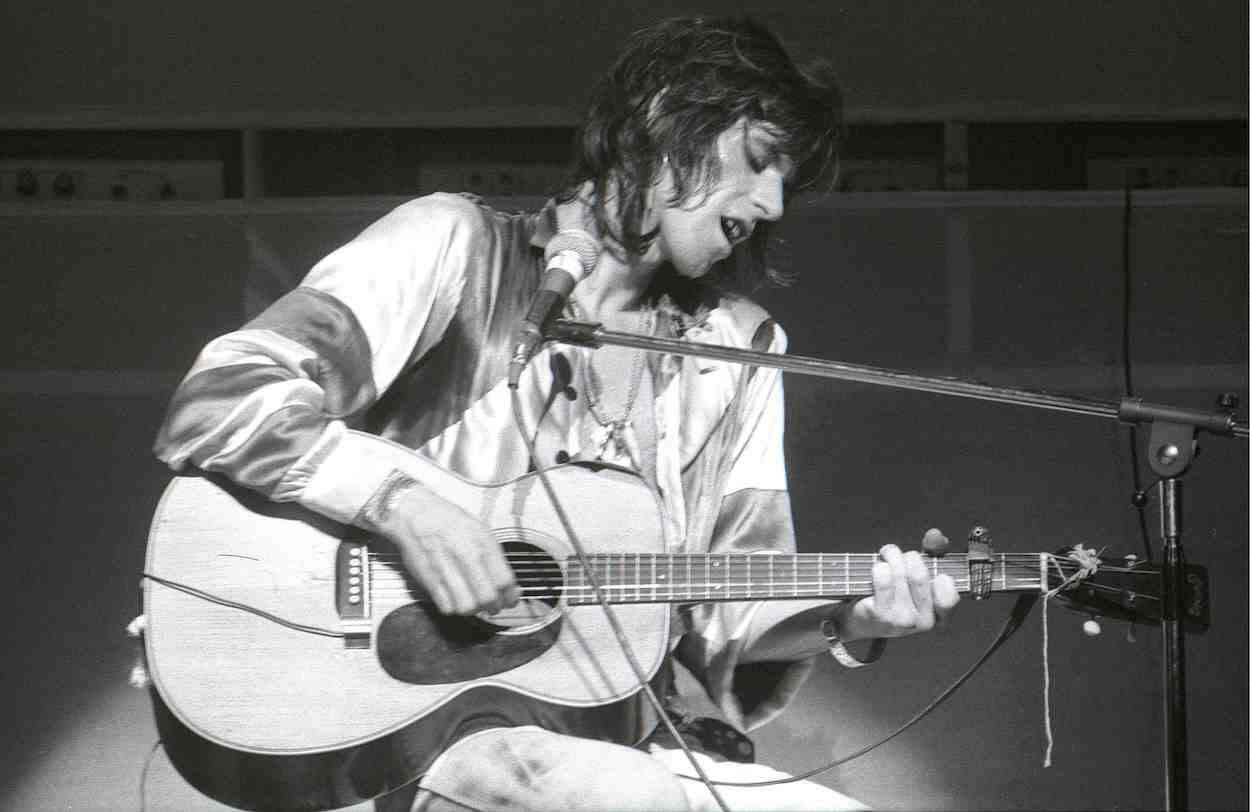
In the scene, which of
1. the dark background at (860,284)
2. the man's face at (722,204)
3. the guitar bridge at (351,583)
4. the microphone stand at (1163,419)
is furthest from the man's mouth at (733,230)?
the guitar bridge at (351,583)

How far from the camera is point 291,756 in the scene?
5.20 feet

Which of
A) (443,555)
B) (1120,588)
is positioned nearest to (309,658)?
(443,555)

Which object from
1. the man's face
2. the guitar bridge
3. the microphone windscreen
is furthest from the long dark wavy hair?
the guitar bridge

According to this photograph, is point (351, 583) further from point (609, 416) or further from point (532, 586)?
point (609, 416)

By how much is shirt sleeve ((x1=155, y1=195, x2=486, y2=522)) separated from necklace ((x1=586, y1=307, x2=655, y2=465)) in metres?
0.20

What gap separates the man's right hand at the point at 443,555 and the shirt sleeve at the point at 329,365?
4cm

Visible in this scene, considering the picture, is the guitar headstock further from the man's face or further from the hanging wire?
the man's face

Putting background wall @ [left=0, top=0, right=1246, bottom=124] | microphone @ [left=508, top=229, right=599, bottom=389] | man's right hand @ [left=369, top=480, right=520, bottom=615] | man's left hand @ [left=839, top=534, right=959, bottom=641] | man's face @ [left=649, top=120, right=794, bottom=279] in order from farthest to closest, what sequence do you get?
background wall @ [left=0, top=0, right=1246, bottom=124] → man's face @ [left=649, top=120, right=794, bottom=279] → man's left hand @ [left=839, top=534, right=959, bottom=641] → man's right hand @ [left=369, top=480, right=520, bottom=615] → microphone @ [left=508, top=229, right=599, bottom=389]

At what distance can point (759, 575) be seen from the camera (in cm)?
173

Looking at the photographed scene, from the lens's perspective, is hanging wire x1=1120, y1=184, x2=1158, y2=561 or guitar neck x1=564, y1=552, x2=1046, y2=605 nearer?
guitar neck x1=564, y1=552, x2=1046, y2=605

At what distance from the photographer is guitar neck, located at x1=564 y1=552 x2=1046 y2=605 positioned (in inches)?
66.1

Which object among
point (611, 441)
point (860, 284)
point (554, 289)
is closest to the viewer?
point (554, 289)

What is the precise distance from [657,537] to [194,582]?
536mm

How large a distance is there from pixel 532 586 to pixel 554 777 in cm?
24
